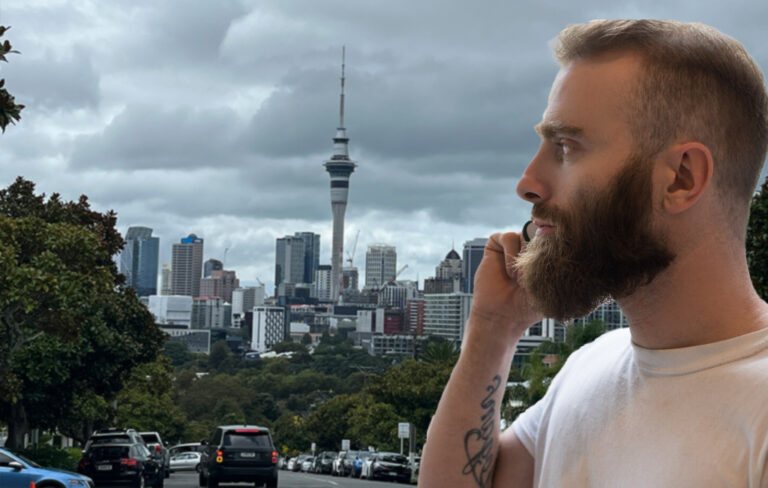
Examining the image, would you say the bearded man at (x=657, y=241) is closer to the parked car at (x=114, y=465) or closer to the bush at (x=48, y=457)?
the parked car at (x=114, y=465)

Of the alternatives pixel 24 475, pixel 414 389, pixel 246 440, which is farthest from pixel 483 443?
pixel 414 389

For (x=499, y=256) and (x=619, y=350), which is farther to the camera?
(x=499, y=256)

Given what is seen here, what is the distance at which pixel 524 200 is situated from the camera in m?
1.66

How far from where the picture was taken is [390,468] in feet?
128

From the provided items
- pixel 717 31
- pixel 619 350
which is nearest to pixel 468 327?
pixel 619 350

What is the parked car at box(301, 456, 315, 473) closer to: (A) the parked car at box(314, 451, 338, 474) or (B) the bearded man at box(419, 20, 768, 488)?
(A) the parked car at box(314, 451, 338, 474)

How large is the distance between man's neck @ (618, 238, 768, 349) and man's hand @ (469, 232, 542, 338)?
0.94ft

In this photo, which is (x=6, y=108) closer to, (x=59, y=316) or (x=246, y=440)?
(x=59, y=316)

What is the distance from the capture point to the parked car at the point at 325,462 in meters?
56.7

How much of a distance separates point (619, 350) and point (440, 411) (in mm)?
326

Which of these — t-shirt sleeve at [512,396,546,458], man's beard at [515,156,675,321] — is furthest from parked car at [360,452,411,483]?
man's beard at [515,156,675,321]

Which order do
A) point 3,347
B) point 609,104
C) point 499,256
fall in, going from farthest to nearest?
1. point 3,347
2. point 499,256
3. point 609,104

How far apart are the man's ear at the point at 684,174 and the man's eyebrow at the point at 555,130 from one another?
0.14 metres

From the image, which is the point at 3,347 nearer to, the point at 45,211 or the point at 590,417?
the point at 45,211
